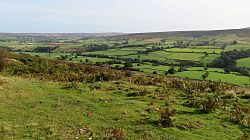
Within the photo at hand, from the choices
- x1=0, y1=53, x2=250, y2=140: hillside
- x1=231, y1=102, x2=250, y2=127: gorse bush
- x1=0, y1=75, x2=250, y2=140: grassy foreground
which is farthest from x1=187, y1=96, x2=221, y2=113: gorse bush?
x1=231, y1=102, x2=250, y2=127: gorse bush

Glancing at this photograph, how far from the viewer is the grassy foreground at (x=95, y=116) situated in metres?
14.9

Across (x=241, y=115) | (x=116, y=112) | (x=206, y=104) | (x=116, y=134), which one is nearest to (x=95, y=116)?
(x=116, y=112)

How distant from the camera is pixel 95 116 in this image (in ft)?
58.5

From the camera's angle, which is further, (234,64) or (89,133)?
(234,64)

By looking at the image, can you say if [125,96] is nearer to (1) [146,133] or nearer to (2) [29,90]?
(2) [29,90]

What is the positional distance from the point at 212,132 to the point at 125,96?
9.02m

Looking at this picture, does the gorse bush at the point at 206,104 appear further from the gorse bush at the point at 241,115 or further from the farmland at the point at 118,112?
the gorse bush at the point at 241,115

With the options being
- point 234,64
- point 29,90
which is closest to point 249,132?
point 29,90

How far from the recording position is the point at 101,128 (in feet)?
51.3

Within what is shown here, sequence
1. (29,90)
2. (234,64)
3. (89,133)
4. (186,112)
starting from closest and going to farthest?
(89,133) → (186,112) → (29,90) → (234,64)

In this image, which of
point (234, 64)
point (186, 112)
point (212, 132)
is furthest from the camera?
point (234, 64)

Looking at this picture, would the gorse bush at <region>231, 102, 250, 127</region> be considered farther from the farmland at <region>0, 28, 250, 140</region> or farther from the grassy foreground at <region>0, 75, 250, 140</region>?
the grassy foreground at <region>0, 75, 250, 140</region>

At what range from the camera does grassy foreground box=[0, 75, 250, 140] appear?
14891mm

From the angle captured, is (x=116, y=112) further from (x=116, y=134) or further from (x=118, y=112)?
(x=116, y=134)
